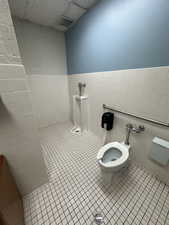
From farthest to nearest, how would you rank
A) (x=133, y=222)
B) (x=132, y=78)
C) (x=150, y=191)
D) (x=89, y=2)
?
(x=89, y=2) → (x=132, y=78) → (x=150, y=191) → (x=133, y=222)

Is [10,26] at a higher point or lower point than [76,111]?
higher

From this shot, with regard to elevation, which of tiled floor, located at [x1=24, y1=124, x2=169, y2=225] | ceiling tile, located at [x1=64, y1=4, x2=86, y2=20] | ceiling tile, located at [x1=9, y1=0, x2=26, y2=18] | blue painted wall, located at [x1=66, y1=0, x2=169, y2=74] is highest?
ceiling tile, located at [x1=9, y1=0, x2=26, y2=18]

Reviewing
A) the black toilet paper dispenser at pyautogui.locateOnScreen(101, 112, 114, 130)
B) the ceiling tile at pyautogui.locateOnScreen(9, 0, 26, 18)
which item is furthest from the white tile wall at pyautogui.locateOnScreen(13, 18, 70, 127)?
the black toilet paper dispenser at pyautogui.locateOnScreen(101, 112, 114, 130)

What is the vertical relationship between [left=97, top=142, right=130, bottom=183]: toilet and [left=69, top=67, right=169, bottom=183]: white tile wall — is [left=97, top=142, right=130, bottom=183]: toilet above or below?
below

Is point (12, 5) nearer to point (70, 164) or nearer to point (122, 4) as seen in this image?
point (122, 4)

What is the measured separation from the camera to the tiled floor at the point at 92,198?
3.25 feet

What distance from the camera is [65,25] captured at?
2.23m

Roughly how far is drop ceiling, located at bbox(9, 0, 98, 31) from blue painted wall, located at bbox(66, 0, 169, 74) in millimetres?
140

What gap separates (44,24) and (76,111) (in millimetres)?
2129

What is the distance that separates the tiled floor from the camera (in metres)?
0.99

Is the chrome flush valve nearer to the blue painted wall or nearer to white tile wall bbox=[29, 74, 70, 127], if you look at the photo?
the blue painted wall

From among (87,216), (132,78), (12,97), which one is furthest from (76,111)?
(87,216)

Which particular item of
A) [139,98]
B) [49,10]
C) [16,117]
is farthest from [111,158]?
[49,10]

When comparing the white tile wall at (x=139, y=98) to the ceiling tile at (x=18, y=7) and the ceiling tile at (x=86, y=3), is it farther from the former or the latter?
the ceiling tile at (x=18, y=7)
